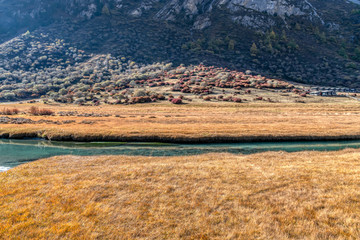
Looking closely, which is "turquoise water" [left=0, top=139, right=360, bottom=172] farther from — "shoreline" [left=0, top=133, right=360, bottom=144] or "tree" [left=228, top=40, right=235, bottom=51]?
"tree" [left=228, top=40, right=235, bottom=51]

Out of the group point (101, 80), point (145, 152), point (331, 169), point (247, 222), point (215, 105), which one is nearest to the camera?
point (247, 222)

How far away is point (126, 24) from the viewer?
196875 millimetres

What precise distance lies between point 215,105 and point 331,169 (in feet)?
179

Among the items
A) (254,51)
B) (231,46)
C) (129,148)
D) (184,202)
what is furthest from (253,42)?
(184,202)

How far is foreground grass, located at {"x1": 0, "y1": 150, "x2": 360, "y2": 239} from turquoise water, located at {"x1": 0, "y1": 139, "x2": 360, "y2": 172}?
8646 millimetres

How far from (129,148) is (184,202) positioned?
65.6ft

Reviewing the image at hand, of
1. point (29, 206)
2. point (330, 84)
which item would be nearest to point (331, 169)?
point (29, 206)

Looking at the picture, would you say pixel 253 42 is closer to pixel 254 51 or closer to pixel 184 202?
pixel 254 51

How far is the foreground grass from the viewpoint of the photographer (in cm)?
1027

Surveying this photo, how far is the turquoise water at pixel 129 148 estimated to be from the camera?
28.2 meters

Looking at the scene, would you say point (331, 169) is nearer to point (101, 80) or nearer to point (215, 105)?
point (215, 105)

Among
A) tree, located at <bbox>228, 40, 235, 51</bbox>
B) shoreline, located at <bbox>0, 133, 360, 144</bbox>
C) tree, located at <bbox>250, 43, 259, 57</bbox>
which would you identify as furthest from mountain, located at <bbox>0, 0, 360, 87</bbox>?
shoreline, located at <bbox>0, 133, 360, 144</bbox>

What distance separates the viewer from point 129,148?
102ft

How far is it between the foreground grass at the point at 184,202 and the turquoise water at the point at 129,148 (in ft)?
28.4
